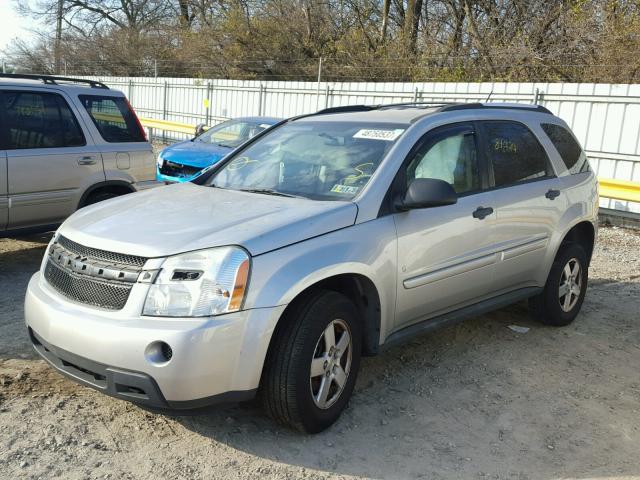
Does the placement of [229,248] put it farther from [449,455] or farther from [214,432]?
[449,455]

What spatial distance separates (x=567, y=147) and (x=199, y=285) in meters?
3.80

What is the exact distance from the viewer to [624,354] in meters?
5.03

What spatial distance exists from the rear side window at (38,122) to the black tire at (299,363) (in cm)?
399

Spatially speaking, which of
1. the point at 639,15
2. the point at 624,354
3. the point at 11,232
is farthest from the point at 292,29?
the point at 624,354

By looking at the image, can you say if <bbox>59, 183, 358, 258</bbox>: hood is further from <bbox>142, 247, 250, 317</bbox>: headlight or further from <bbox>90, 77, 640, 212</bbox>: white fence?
<bbox>90, 77, 640, 212</bbox>: white fence

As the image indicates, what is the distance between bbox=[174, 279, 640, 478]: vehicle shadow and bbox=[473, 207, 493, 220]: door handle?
42.7 inches

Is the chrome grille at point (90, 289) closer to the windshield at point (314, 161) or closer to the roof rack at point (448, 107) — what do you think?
the windshield at point (314, 161)

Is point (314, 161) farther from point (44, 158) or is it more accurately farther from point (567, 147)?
point (44, 158)

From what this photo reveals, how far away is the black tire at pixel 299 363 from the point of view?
3252 mm

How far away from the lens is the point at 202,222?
3.43 metres

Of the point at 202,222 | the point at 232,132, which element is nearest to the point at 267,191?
the point at 202,222

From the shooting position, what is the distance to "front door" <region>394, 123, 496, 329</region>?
395 centimetres

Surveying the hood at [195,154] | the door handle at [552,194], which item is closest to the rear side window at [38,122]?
the hood at [195,154]

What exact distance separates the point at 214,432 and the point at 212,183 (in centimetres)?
178
